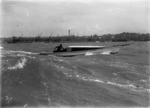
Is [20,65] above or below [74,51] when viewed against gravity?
above

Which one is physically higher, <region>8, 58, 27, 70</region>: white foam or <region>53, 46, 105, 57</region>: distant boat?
<region>8, 58, 27, 70</region>: white foam

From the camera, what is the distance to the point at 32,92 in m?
16.8

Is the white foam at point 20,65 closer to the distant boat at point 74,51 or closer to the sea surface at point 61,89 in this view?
the sea surface at point 61,89

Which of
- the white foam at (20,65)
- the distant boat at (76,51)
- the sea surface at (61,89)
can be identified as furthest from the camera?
the distant boat at (76,51)

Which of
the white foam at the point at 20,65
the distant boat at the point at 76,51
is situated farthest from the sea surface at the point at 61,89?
the distant boat at the point at 76,51

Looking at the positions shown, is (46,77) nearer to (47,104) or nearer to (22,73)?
(22,73)

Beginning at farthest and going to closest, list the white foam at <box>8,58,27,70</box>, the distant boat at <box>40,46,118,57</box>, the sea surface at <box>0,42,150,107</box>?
the distant boat at <box>40,46,118,57</box> → the white foam at <box>8,58,27,70</box> → the sea surface at <box>0,42,150,107</box>

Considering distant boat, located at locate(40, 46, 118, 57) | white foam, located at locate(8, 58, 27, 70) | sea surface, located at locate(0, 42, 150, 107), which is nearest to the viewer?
sea surface, located at locate(0, 42, 150, 107)

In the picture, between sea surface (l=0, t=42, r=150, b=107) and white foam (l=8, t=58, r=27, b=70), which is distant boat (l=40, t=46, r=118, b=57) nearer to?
white foam (l=8, t=58, r=27, b=70)

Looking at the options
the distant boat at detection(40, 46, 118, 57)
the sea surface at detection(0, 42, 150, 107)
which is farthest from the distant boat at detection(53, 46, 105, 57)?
the sea surface at detection(0, 42, 150, 107)

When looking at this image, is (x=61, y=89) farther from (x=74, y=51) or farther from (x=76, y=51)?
(x=76, y=51)


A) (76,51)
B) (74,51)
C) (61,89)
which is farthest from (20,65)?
(76,51)

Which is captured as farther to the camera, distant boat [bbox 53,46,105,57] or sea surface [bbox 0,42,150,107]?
distant boat [bbox 53,46,105,57]

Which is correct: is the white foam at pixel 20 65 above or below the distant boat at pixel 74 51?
above
